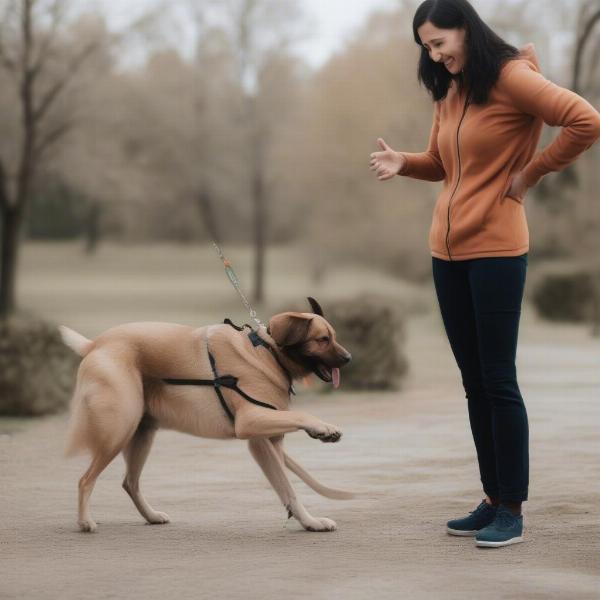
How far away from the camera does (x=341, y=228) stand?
3212 cm

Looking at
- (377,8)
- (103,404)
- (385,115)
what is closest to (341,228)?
(385,115)

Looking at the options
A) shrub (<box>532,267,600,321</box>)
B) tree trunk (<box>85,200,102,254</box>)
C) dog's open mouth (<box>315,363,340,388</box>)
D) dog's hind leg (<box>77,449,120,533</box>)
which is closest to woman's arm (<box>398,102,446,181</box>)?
dog's open mouth (<box>315,363,340,388</box>)

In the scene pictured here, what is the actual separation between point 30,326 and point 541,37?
17.9 metres

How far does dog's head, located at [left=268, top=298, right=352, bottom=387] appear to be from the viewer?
5.64 m

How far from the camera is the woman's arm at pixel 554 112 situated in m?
4.99

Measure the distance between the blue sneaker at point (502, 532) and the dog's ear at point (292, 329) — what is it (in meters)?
1.21

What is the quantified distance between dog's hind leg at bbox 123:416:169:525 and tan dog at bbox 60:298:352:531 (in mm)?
174

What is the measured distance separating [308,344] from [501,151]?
1271 millimetres

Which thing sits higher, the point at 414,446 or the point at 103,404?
the point at 103,404

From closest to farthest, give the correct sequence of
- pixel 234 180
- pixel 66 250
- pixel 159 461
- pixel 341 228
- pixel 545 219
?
pixel 159 461
pixel 545 219
pixel 341 228
pixel 234 180
pixel 66 250

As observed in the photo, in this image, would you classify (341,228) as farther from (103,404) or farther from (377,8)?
(103,404)

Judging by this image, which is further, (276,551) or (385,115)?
(385,115)

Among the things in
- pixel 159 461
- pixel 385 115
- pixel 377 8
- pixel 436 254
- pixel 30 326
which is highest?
pixel 377 8

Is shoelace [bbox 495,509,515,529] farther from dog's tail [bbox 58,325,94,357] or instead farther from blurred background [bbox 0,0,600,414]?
blurred background [bbox 0,0,600,414]
